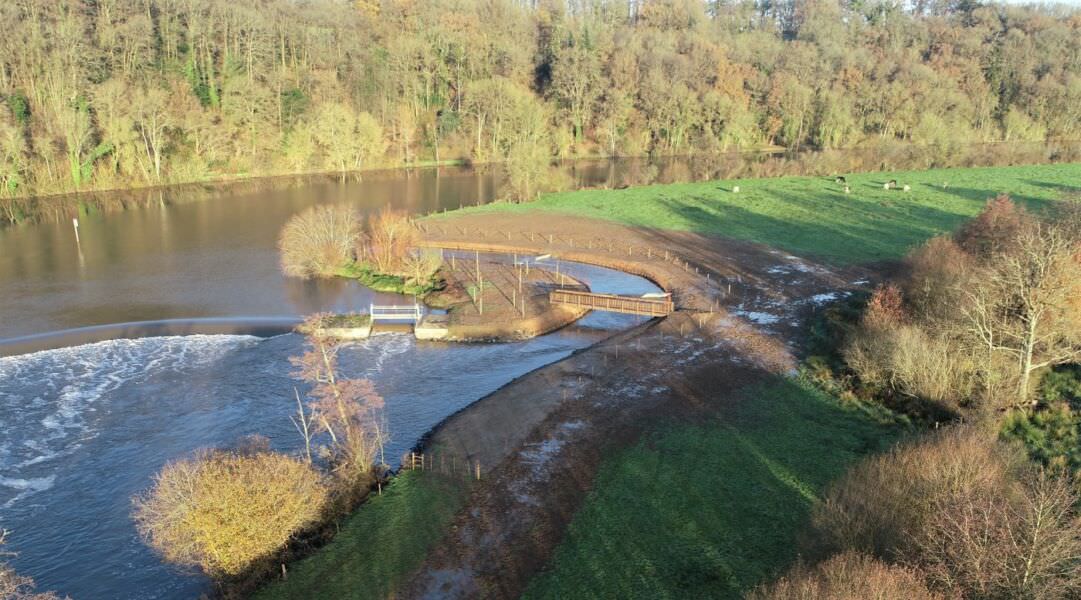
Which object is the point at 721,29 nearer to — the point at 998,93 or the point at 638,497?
the point at 998,93

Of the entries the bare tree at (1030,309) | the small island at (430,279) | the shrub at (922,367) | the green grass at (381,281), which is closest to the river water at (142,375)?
the green grass at (381,281)

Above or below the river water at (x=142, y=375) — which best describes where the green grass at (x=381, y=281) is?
above

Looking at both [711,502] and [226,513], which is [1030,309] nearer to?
[711,502]

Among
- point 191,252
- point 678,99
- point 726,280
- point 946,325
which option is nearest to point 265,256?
point 191,252

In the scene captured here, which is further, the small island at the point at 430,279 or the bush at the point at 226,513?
the small island at the point at 430,279

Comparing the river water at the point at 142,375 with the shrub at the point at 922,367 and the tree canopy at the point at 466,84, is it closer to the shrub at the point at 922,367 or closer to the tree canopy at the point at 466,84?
the shrub at the point at 922,367

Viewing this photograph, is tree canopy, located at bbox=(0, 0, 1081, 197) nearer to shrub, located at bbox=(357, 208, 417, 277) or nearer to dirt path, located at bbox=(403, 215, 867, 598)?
shrub, located at bbox=(357, 208, 417, 277)
